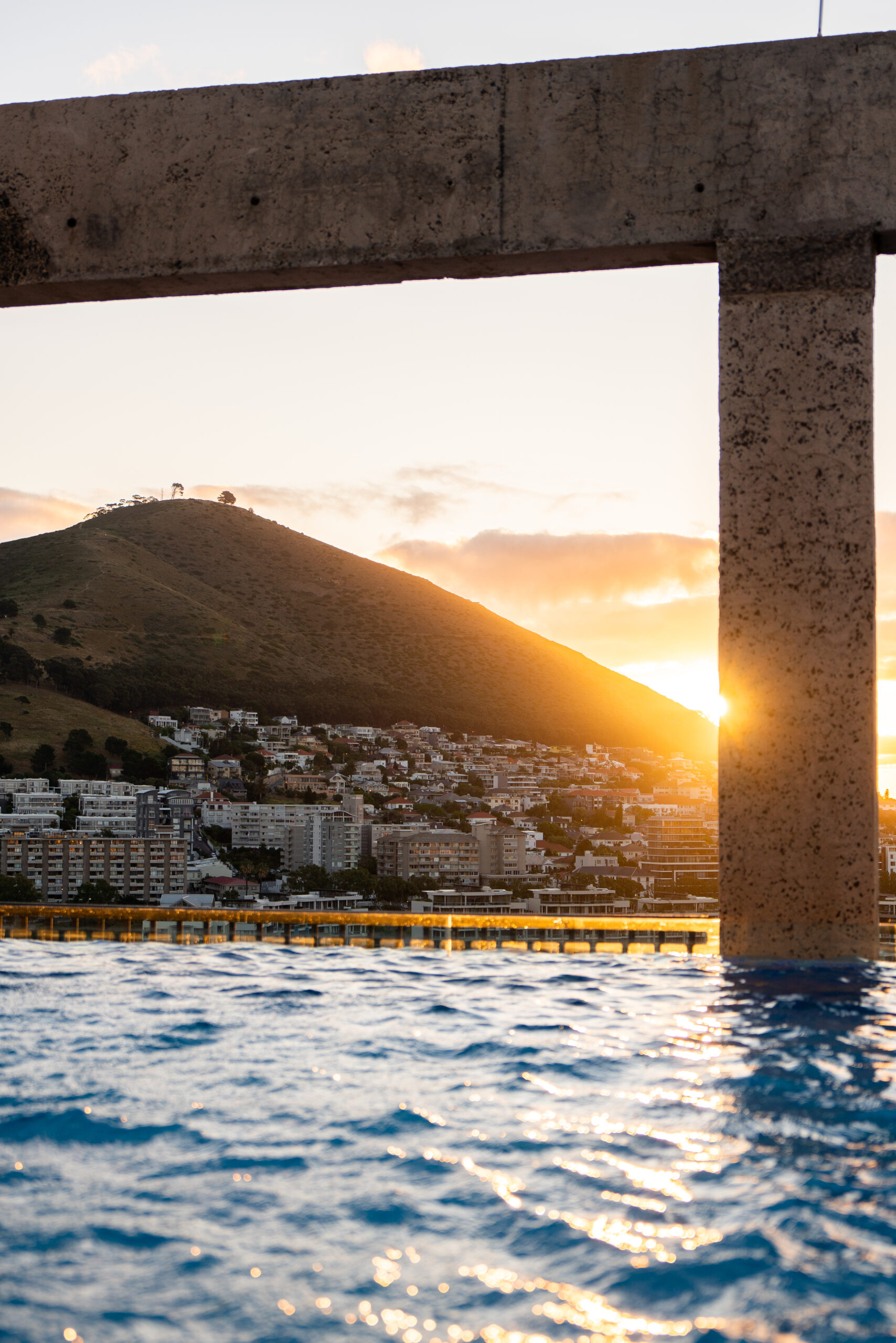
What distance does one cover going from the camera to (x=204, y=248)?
173 inches

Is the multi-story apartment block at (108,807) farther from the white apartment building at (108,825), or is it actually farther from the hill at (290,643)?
the hill at (290,643)

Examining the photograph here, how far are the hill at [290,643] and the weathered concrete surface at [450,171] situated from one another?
51766 mm

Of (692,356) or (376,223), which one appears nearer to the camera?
(376,223)

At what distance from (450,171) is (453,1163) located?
375cm

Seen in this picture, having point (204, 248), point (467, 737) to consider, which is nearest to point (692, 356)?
point (204, 248)

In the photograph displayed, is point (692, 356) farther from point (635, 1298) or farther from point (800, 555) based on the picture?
point (635, 1298)

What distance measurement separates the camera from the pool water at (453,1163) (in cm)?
145

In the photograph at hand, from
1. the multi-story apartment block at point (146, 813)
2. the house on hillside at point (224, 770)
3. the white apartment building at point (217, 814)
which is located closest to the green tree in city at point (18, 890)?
the multi-story apartment block at point (146, 813)

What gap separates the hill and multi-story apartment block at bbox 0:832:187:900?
22.3 metres

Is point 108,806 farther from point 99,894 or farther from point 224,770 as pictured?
point 99,894

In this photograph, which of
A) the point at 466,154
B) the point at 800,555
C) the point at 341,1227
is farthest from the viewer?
the point at 466,154

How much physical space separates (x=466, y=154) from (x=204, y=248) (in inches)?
47.0

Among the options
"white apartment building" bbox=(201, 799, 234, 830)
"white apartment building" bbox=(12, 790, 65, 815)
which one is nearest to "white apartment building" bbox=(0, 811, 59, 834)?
"white apartment building" bbox=(12, 790, 65, 815)

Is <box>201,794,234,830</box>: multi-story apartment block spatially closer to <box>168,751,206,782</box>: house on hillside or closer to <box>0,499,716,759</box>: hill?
<box>168,751,206,782</box>: house on hillside
